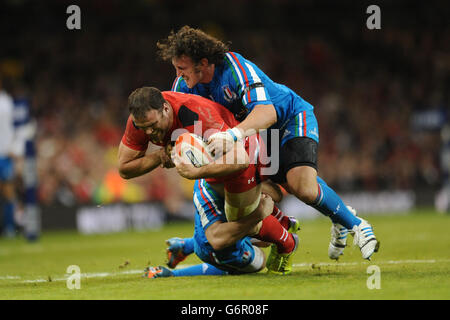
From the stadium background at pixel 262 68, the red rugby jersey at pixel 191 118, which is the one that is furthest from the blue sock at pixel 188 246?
the stadium background at pixel 262 68

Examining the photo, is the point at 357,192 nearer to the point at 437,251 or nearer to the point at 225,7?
the point at 225,7

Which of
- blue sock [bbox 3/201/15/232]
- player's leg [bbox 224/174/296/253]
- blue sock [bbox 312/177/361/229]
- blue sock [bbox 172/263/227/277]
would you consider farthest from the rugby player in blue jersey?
blue sock [bbox 3/201/15/232]

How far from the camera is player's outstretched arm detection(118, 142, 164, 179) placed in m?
6.13

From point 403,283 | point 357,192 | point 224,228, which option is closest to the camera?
point 403,283

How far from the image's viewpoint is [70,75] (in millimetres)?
20672

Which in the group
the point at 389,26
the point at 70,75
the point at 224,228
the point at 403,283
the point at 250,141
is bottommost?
the point at 403,283

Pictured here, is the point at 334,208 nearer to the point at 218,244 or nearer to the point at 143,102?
the point at 218,244

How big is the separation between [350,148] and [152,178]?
270 inches

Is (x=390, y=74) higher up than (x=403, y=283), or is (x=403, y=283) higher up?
(x=390, y=74)

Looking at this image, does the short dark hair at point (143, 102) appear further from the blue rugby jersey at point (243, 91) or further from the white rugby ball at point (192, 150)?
the blue rugby jersey at point (243, 91)

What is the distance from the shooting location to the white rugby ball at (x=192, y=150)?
5.42 meters

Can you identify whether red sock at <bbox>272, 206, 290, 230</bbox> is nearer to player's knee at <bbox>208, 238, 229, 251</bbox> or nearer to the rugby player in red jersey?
the rugby player in red jersey

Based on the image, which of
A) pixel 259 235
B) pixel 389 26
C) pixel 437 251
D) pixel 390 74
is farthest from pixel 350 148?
pixel 259 235

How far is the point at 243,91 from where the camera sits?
619 cm
